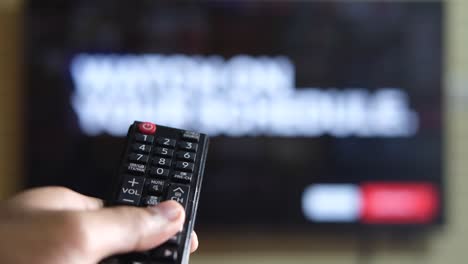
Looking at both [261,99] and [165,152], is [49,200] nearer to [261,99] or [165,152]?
[165,152]

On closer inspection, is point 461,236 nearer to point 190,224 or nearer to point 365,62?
point 365,62

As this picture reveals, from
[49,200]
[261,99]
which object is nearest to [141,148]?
[49,200]

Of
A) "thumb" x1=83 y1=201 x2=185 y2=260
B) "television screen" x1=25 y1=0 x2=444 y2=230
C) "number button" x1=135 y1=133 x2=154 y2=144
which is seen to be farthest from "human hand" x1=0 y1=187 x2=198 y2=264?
"television screen" x1=25 y1=0 x2=444 y2=230

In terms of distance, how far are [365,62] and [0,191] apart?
84 cm

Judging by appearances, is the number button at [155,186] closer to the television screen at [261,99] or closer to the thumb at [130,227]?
the thumb at [130,227]

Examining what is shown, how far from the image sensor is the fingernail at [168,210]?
22.4 inches

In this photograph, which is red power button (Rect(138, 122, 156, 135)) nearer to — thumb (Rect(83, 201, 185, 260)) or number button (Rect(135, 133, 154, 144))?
number button (Rect(135, 133, 154, 144))

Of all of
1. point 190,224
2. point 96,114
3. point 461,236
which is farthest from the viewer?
point 461,236

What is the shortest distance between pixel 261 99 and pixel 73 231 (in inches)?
32.7

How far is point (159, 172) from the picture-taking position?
0.64 meters

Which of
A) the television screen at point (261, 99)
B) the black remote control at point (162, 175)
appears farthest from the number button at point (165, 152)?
the television screen at point (261, 99)

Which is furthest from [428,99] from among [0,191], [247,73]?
[0,191]

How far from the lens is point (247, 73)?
131cm

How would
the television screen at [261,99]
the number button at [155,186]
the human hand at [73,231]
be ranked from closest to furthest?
1. the human hand at [73,231]
2. the number button at [155,186]
3. the television screen at [261,99]
